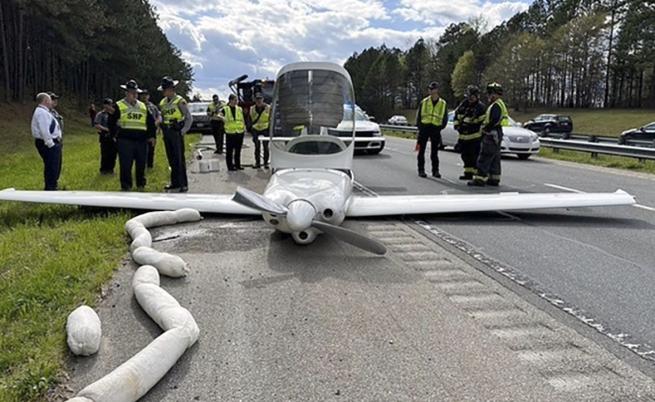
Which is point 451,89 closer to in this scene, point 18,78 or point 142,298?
point 18,78

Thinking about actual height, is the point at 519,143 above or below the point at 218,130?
below

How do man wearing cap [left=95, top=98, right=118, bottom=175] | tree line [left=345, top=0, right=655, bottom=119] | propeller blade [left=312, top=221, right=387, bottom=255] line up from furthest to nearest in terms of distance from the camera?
Result: tree line [left=345, top=0, right=655, bottom=119] → man wearing cap [left=95, top=98, right=118, bottom=175] → propeller blade [left=312, top=221, right=387, bottom=255]

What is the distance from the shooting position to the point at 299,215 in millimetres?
5285

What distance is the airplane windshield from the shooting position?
25.8 ft

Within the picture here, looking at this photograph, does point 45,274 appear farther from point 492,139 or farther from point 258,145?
point 258,145

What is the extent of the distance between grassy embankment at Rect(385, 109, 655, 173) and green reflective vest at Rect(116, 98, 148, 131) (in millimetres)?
13256

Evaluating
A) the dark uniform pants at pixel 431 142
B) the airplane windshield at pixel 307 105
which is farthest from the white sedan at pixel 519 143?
the airplane windshield at pixel 307 105

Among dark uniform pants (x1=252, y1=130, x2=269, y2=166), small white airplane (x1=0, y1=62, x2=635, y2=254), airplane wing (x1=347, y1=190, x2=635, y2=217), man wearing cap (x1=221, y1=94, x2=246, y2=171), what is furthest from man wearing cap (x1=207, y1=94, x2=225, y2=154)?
airplane wing (x1=347, y1=190, x2=635, y2=217)

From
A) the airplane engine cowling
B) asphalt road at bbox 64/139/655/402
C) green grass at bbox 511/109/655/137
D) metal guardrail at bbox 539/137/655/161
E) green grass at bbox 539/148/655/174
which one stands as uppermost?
green grass at bbox 511/109/655/137

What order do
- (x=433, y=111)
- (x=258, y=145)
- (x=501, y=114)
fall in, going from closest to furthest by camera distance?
(x=501, y=114) < (x=433, y=111) < (x=258, y=145)

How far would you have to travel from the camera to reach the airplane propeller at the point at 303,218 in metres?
5.14

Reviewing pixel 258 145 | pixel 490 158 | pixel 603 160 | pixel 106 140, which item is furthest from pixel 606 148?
pixel 106 140

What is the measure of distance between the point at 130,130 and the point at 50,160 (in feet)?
4.72

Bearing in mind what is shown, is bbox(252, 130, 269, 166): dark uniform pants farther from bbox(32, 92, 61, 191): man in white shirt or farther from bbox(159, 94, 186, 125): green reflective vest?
bbox(32, 92, 61, 191): man in white shirt
